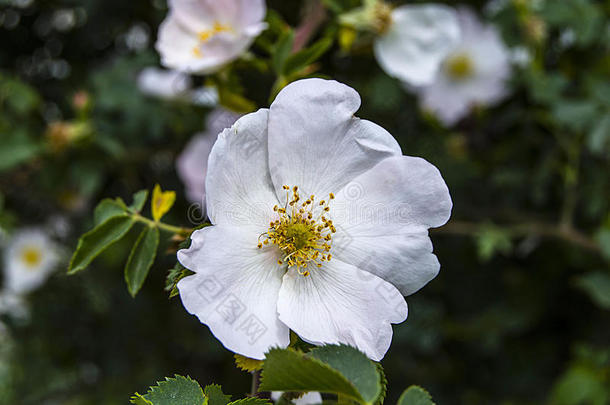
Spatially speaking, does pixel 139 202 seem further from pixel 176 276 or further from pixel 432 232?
pixel 432 232

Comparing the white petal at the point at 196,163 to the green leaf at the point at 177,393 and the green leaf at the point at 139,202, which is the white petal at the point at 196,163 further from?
the green leaf at the point at 177,393

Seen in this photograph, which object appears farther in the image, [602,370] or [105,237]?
[602,370]

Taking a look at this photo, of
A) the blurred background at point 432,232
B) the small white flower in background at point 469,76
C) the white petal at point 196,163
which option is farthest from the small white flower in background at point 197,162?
the small white flower in background at point 469,76

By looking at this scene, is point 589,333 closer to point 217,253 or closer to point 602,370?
point 602,370

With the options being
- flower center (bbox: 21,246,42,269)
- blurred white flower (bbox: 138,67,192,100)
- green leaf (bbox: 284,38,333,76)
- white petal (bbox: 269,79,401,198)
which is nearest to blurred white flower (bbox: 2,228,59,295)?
flower center (bbox: 21,246,42,269)

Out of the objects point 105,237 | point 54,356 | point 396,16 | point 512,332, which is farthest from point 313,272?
point 54,356

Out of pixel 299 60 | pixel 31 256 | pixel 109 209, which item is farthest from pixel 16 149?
pixel 299 60
